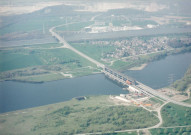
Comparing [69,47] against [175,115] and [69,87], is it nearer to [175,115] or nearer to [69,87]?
[69,87]

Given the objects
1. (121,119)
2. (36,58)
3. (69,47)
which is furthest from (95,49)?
(121,119)

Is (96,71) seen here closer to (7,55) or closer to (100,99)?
(100,99)

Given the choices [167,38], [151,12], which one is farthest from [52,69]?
[151,12]

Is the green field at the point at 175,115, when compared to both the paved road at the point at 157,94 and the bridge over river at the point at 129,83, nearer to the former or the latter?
the paved road at the point at 157,94

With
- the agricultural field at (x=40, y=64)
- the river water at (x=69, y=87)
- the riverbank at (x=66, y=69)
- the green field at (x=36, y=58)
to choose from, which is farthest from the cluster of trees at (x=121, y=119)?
the green field at (x=36, y=58)

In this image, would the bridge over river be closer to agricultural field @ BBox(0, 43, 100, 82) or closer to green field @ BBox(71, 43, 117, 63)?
agricultural field @ BBox(0, 43, 100, 82)

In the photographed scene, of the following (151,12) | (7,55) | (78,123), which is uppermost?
(151,12)
